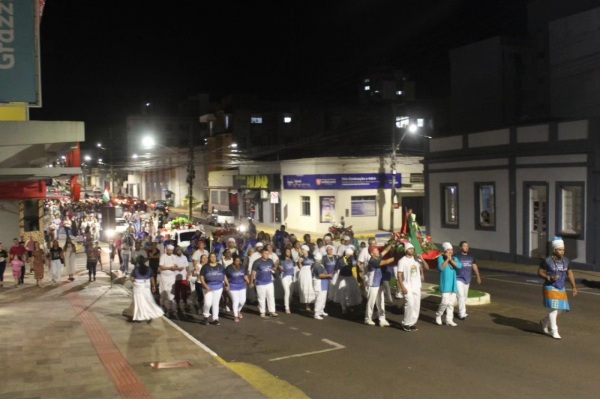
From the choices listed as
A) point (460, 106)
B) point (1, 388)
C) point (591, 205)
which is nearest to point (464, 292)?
point (1, 388)

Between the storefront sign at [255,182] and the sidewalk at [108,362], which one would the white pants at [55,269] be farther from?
the storefront sign at [255,182]

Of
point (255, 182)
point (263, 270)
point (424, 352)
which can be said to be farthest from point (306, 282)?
point (255, 182)

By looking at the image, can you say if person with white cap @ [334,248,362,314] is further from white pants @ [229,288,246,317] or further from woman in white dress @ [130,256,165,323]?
woman in white dress @ [130,256,165,323]

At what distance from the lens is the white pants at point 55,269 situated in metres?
19.1

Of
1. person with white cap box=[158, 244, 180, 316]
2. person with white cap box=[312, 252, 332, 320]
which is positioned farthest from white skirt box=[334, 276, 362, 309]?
A: person with white cap box=[158, 244, 180, 316]

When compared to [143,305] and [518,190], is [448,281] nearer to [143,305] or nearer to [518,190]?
[143,305]

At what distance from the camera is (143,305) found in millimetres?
12344

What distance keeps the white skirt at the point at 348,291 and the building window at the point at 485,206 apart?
12761 millimetres

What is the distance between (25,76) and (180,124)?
7705 cm

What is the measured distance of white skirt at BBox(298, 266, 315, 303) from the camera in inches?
557

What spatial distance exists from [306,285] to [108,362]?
584 cm

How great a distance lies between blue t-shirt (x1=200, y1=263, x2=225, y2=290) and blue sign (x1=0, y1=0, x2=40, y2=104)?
447 cm

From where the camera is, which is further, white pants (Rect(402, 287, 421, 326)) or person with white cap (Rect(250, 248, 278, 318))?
person with white cap (Rect(250, 248, 278, 318))

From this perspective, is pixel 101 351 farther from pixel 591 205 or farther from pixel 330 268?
pixel 591 205
